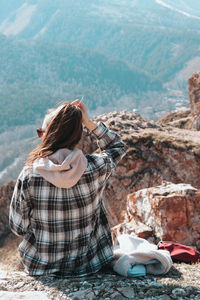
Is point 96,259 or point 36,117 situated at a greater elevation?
point 36,117

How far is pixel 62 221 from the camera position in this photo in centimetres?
366

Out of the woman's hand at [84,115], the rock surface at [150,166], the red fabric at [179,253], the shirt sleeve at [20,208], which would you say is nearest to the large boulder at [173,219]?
the red fabric at [179,253]

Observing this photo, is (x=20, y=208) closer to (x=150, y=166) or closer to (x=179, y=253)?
(x=179, y=253)

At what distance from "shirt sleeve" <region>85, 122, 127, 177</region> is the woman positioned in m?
0.01

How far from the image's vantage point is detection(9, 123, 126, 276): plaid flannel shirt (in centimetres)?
355

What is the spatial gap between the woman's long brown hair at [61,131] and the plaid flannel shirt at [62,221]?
0.96 feet

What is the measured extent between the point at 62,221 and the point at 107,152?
1.00 metres

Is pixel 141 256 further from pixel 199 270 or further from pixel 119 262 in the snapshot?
pixel 199 270

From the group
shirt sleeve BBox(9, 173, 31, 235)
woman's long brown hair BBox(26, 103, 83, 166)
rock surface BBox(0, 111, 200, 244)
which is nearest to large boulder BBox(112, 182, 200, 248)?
shirt sleeve BBox(9, 173, 31, 235)

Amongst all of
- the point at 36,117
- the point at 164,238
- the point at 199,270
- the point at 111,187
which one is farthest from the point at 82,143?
the point at 36,117

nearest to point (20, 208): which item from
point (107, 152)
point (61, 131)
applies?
point (61, 131)

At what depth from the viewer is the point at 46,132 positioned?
11.5 feet

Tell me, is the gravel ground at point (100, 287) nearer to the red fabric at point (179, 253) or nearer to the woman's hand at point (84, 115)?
the red fabric at point (179, 253)

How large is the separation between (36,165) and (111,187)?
8975 mm
